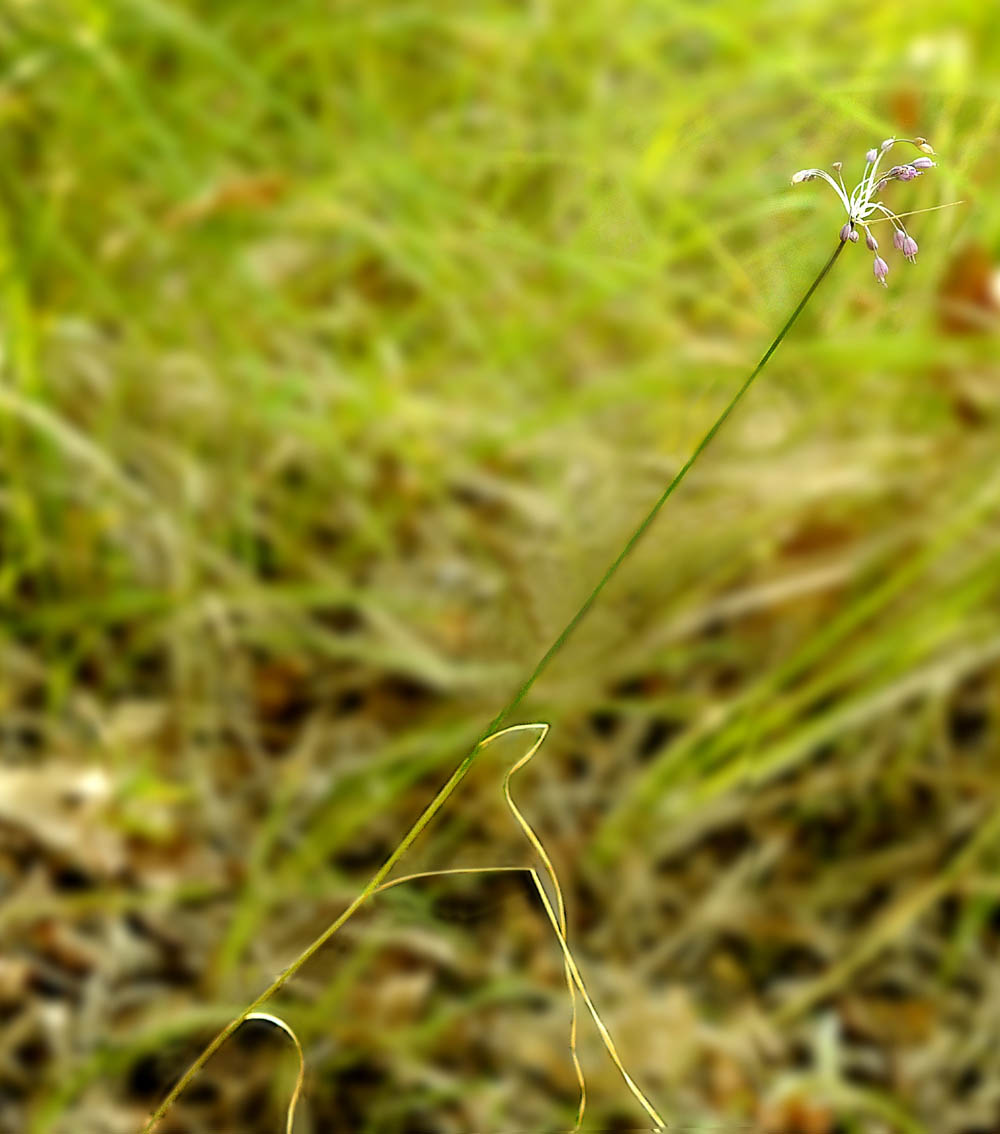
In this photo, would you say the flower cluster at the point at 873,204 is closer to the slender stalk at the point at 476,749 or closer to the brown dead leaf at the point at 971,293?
the slender stalk at the point at 476,749

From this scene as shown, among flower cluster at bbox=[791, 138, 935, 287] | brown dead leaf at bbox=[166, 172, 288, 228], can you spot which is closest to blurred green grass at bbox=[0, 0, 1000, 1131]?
brown dead leaf at bbox=[166, 172, 288, 228]

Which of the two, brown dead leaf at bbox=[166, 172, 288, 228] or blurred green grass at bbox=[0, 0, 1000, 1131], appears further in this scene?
brown dead leaf at bbox=[166, 172, 288, 228]

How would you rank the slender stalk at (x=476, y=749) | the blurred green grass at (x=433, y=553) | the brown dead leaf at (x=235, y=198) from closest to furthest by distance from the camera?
the slender stalk at (x=476, y=749)
the blurred green grass at (x=433, y=553)
the brown dead leaf at (x=235, y=198)

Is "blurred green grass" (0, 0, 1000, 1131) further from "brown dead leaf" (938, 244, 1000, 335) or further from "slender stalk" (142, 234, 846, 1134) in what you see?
"slender stalk" (142, 234, 846, 1134)

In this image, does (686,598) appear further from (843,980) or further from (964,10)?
(964,10)

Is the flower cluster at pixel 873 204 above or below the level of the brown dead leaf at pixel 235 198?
below

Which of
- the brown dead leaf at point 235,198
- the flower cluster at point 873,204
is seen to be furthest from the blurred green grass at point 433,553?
the flower cluster at point 873,204

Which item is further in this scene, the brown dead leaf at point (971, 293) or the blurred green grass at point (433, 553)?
the brown dead leaf at point (971, 293)

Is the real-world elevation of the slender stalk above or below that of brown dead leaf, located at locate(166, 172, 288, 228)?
below

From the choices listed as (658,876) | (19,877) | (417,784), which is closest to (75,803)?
(19,877)
